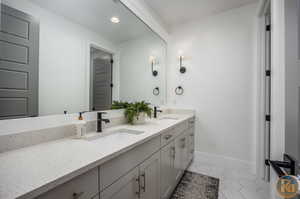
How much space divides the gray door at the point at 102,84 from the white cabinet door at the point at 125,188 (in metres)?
0.74

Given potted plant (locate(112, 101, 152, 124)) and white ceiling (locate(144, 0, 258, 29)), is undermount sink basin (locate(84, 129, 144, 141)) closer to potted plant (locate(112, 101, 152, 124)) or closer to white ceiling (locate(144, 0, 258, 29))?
potted plant (locate(112, 101, 152, 124))

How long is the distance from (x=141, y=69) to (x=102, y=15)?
2.85 feet

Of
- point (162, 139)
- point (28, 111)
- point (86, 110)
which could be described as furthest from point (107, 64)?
point (162, 139)

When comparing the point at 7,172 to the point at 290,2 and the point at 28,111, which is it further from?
the point at 290,2

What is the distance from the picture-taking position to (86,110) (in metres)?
1.23

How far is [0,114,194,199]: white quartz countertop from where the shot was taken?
0.45m

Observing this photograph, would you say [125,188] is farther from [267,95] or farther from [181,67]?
[181,67]

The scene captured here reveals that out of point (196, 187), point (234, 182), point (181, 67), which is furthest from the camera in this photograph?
point (181, 67)

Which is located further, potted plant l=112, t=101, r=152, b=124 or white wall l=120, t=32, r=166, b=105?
white wall l=120, t=32, r=166, b=105

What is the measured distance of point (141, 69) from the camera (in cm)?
208

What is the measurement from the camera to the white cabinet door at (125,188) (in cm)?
71

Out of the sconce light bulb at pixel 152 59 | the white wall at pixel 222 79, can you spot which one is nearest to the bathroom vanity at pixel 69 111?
the sconce light bulb at pixel 152 59

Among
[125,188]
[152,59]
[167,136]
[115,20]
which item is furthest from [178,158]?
[115,20]

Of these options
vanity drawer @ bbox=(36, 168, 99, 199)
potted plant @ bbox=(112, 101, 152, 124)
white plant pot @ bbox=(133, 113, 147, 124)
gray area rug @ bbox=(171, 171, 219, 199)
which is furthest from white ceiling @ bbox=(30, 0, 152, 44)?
gray area rug @ bbox=(171, 171, 219, 199)
